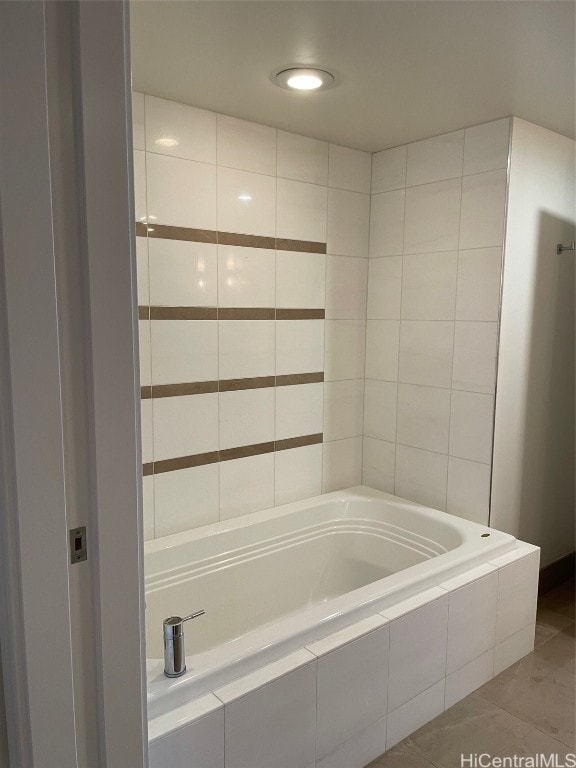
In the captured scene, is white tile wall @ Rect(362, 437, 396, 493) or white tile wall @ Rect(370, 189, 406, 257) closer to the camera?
white tile wall @ Rect(370, 189, 406, 257)

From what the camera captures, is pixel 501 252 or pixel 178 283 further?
pixel 501 252

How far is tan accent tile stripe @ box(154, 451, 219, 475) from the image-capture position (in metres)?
2.52

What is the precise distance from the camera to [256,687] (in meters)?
1.67

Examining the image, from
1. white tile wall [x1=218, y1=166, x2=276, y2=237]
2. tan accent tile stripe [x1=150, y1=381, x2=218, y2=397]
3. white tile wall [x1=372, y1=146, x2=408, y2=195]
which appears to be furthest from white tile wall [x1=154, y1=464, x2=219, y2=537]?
white tile wall [x1=372, y1=146, x2=408, y2=195]

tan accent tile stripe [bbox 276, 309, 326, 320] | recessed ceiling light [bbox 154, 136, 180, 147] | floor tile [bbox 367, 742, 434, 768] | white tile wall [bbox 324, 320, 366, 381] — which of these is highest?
recessed ceiling light [bbox 154, 136, 180, 147]

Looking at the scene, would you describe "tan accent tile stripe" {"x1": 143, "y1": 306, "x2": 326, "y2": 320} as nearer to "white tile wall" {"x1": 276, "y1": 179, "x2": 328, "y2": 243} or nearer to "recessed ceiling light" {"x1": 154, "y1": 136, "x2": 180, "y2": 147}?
"white tile wall" {"x1": 276, "y1": 179, "x2": 328, "y2": 243}

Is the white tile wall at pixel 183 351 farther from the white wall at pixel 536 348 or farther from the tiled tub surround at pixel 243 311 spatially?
the white wall at pixel 536 348

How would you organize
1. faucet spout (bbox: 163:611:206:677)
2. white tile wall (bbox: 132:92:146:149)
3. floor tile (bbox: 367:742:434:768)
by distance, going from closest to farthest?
faucet spout (bbox: 163:611:206:677)
floor tile (bbox: 367:742:434:768)
white tile wall (bbox: 132:92:146:149)

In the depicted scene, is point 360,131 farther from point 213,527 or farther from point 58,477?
point 58,477

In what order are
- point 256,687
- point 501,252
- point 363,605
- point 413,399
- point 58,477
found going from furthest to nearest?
point 413,399 < point 501,252 < point 363,605 < point 256,687 < point 58,477

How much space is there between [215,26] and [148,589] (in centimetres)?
202

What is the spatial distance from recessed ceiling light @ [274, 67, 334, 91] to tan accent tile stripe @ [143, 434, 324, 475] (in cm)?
158

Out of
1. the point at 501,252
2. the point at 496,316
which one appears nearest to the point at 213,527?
the point at 496,316

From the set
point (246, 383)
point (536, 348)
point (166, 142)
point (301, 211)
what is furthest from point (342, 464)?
point (166, 142)
